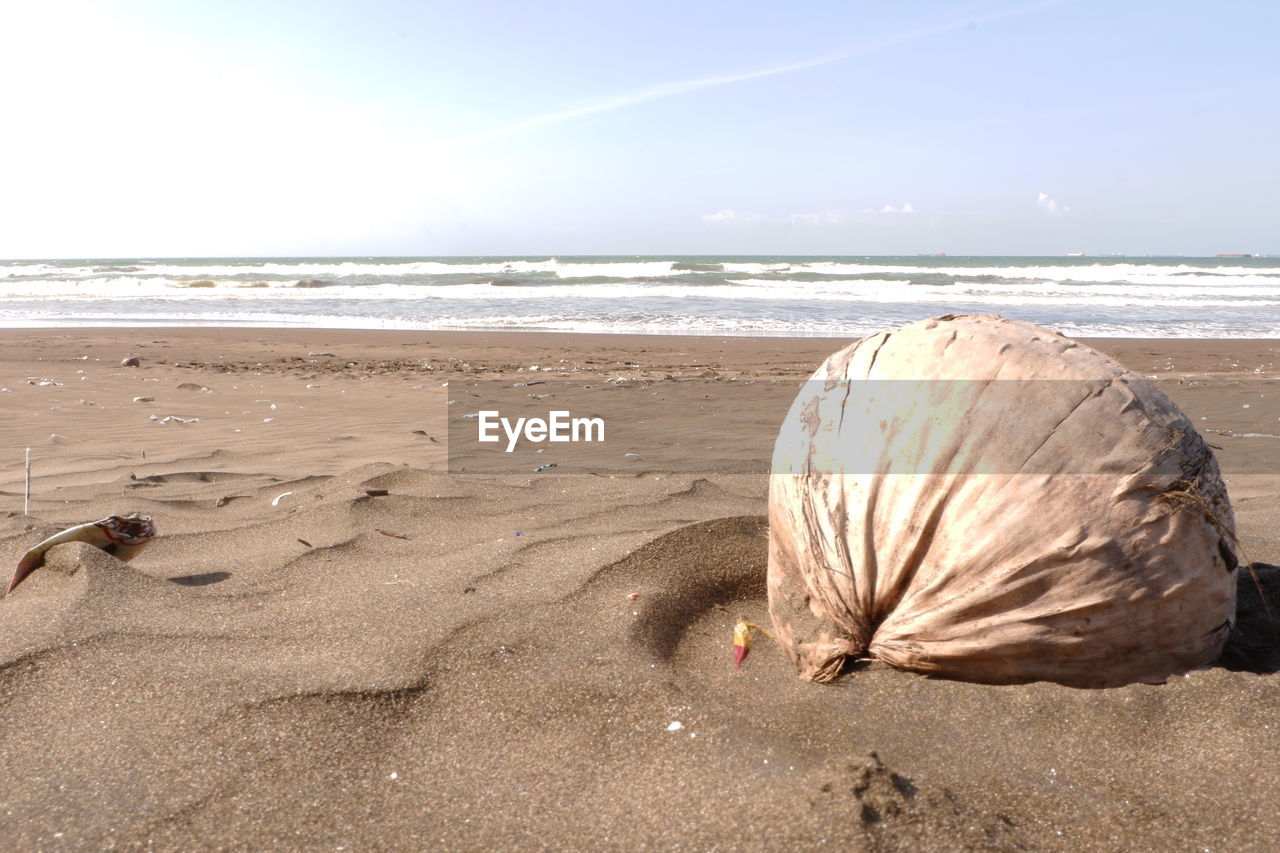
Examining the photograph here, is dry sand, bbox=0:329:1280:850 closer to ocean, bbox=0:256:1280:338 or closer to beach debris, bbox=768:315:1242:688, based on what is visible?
beach debris, bbox=768:315:1242:688

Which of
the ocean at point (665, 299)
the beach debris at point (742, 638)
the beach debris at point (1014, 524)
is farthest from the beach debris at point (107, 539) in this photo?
the ocean at point (665, 299)

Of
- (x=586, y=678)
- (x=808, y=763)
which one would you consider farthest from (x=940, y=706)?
(x=586, y=678)

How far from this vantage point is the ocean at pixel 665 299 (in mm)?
16859

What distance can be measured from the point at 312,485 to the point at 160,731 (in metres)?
2.38

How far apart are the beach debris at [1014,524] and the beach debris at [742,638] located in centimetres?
18

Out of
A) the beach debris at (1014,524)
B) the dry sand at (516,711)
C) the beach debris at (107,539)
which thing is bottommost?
the dry sand at (516,711)

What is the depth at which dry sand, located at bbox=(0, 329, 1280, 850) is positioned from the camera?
1443 mm

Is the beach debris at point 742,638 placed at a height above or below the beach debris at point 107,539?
below

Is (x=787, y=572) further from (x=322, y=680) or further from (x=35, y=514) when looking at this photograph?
(x=35, y=514)

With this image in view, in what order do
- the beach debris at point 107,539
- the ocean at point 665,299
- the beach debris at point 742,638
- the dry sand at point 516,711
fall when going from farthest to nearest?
the ocean at point 665,299
the beach debris at point 107,539
the beach debris at point 742,638
the dry sand at point 516,711

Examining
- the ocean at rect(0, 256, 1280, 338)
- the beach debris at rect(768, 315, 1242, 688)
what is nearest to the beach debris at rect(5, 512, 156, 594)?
the beach debris at rect(768, 315, 1242, 688)

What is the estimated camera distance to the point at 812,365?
1024cm

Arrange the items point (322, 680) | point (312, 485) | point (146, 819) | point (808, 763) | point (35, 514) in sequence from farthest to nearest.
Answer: point (312, 485) → point (35, 514) → point (322, 680) → point (808, 763) → point (146, 819)

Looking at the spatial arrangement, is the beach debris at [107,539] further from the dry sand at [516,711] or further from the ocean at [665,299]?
the ocean at [665,299]
